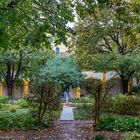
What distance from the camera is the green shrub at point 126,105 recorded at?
23109 millimetres

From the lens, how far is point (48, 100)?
1695cm

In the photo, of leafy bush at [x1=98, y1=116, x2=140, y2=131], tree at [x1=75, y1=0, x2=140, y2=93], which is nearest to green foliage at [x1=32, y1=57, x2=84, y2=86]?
tree at [x1=75, y1=0, x2=140, y2=93]

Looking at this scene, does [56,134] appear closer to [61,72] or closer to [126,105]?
[126,105]

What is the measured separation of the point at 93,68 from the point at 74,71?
20.0 ft

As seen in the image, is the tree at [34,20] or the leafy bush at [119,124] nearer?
the tree at [34,20]

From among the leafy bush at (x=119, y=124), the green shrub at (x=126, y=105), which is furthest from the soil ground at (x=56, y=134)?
the green shrub at (x=126, y=105)

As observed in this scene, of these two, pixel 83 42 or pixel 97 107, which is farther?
pixel 83 42

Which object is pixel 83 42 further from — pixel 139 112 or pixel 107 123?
pixel 107 123

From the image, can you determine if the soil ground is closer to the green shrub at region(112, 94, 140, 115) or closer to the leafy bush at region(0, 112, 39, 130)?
the leafy bush at region(0, 112, 39, 130)

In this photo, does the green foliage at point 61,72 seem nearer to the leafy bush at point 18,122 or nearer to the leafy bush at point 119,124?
the leafy bush at point 18,122

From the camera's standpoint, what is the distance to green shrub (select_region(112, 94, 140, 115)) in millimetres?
23109

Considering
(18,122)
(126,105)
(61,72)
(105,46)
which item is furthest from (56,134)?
(61,72)

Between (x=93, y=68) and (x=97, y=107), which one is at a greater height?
(x=93, y=68)

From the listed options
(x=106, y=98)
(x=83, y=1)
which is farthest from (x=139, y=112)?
(x=83, y=1)
